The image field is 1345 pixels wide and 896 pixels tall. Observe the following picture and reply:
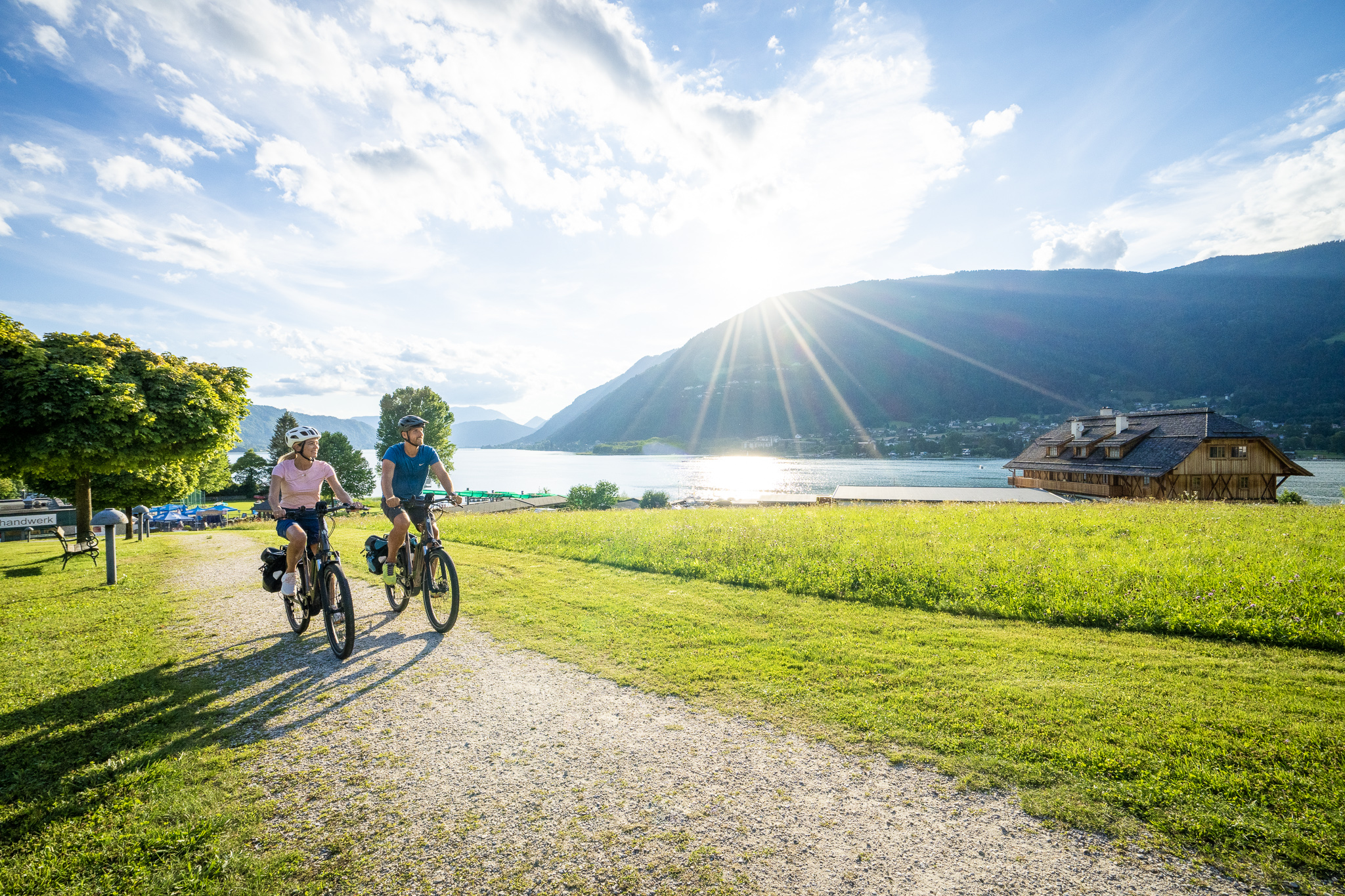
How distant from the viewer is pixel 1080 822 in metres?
3.52

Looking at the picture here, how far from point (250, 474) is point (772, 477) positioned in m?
112

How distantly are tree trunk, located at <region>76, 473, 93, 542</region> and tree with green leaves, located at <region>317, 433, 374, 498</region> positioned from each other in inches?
1875

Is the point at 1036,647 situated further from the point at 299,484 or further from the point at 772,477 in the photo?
the point at 772,477

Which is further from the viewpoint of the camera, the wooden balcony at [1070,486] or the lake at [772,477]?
the lake at [772,477]

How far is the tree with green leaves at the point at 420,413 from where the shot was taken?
57.1 metres

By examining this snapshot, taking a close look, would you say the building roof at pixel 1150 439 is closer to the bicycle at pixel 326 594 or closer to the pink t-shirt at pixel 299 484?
the bicycle at pixel 326 594

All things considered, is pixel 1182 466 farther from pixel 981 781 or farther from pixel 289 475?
pixel 289 475

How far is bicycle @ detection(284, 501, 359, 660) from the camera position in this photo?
659 centimetres

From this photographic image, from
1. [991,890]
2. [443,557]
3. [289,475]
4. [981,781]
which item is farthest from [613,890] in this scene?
[289,475]

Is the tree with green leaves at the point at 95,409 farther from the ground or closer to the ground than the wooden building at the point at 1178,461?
farther from the ground

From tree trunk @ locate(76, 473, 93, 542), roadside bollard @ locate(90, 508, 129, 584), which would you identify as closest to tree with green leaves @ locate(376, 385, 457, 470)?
tree trunk @ locate(76, 473, 93, 542)

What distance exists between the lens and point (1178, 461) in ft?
137

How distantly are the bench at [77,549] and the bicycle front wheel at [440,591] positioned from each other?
1306cm

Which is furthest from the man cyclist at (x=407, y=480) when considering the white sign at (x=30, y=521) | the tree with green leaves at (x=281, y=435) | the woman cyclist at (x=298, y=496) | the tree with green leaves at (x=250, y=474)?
the tree with green leaves at (x=250, y=474)
